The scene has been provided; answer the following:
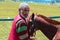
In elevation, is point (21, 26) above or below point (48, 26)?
above

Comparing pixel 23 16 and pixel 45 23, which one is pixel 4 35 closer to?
pixel 45 23

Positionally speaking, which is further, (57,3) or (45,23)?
(57,3)

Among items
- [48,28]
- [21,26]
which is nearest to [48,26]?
[48,28]

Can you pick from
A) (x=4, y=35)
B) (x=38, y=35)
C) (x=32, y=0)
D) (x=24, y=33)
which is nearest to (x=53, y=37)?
(x=24, y=33)

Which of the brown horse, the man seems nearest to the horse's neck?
the brown horse

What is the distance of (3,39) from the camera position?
932cm

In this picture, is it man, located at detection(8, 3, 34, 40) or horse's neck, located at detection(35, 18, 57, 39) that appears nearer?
man, located at detection(8, 3, 34, 40)

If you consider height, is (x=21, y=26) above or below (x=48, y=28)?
above

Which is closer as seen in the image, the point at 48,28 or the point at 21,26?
the point at 21,26

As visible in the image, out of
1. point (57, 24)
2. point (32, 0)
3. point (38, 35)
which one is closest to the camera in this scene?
point (57, 24)

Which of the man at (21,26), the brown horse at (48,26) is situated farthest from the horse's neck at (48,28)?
the man at (21,26)

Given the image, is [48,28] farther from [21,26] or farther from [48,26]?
[21,26]

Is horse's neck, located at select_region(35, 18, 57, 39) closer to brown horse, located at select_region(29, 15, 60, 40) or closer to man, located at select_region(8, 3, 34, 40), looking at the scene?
brown horse, located at select_region(29, 15, 60, 40)

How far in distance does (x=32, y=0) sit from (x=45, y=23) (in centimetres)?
3034
